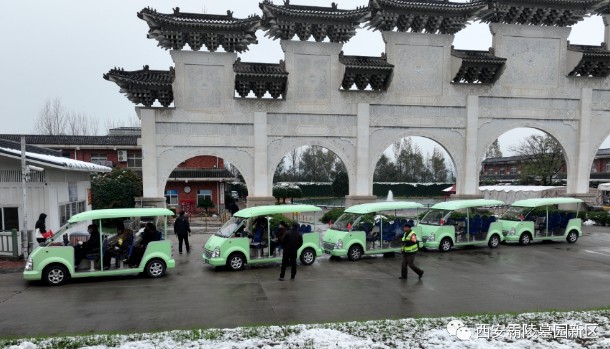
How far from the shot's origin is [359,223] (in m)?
14.1

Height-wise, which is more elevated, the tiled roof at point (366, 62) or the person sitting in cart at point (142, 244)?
the tiled roof at point (366, 62)

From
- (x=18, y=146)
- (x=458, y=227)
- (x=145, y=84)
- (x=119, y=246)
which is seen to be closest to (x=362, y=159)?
(x=458, y=227)

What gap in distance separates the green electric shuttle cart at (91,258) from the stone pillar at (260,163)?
9260 mm

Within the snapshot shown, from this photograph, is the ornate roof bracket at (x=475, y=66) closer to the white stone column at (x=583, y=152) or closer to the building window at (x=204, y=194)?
the white stone column at (x=583, y=152)

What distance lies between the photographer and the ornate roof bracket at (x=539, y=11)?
2198 centimetres

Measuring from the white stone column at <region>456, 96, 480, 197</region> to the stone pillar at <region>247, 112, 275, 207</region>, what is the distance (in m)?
10.9

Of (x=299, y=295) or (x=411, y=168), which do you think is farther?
(x=411, y=168)

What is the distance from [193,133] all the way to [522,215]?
15679 mm

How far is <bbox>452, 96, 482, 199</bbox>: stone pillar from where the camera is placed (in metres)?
22.5

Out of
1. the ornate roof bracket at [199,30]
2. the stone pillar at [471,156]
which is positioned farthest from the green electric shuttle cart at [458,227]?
the ornate roof bracket at [199,30]

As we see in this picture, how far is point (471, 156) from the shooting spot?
74.3 ft

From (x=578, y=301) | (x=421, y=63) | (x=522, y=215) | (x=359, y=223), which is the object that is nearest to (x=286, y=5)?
(x=421, y=63)

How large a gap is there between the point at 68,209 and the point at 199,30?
10284 mm

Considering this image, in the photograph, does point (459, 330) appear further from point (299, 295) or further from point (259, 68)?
point (259, 68)
